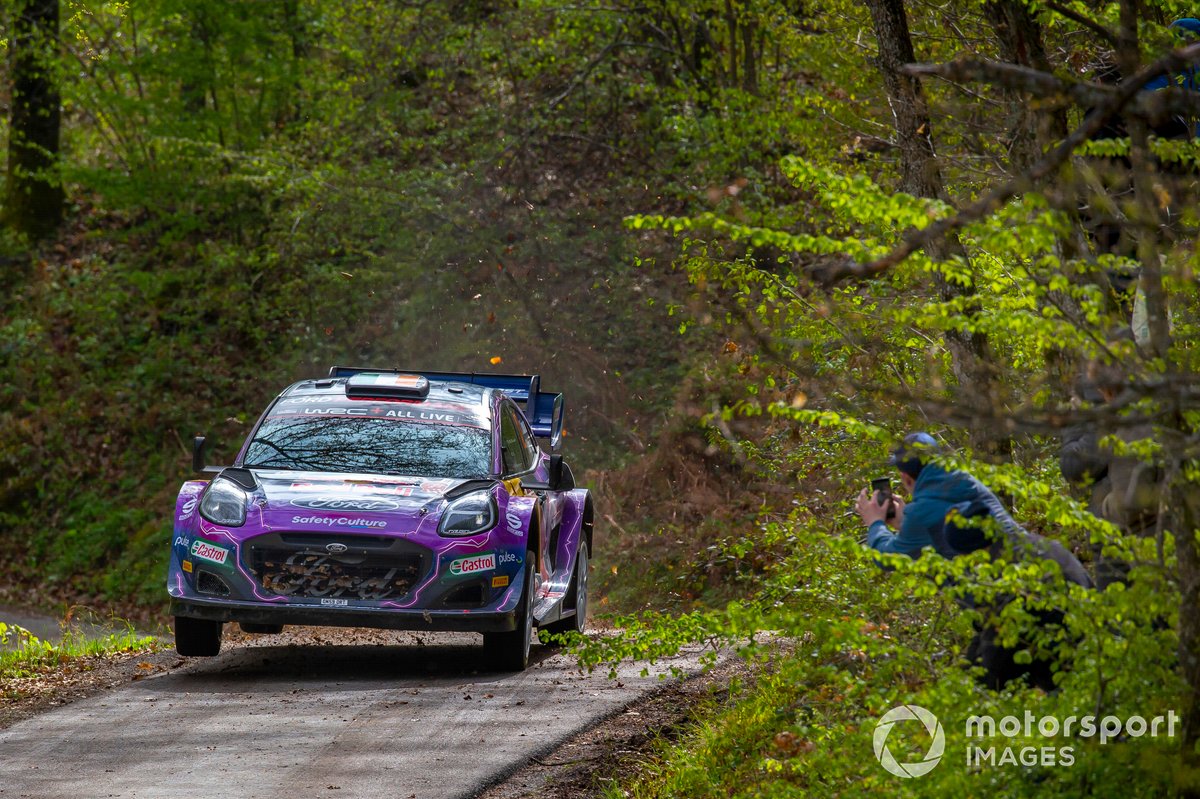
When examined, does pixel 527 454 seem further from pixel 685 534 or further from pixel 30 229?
pixel 30 229

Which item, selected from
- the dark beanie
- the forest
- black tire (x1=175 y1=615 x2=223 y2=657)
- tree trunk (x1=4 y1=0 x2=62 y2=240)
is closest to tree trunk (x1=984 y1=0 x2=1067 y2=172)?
the forest

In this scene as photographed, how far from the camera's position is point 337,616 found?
30.2 ft

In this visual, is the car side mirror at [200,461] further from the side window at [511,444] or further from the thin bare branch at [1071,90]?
the thin bare branch at [1071,90]

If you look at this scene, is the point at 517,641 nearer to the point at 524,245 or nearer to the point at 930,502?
the point at 930,502

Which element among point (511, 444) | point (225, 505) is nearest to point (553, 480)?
point (511, 444)

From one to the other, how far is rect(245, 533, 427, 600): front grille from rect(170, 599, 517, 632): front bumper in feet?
0.38

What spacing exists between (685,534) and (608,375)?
452 cm

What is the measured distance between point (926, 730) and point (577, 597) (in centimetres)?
698

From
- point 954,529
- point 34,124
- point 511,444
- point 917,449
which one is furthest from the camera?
point 34,124

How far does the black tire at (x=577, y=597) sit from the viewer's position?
11.7 m

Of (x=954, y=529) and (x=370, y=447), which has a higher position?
(x=370, y=447)

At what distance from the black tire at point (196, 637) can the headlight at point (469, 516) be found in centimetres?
185

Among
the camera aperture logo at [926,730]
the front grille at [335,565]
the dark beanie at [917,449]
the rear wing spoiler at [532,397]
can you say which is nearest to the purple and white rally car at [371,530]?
A: the front grille at [335,565]

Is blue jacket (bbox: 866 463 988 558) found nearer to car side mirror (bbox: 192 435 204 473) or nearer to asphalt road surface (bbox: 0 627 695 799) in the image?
asphalt road surface (bbox: 0 627 695 799)
